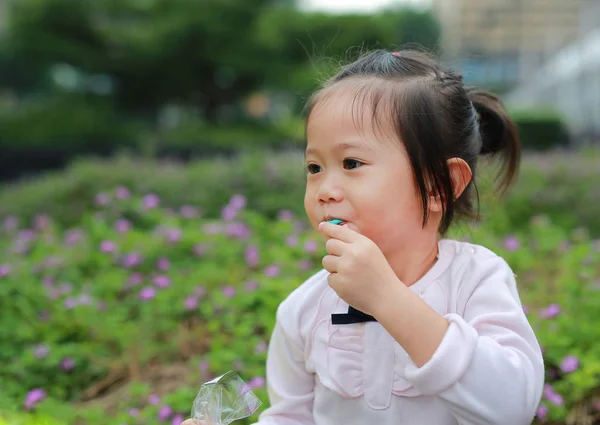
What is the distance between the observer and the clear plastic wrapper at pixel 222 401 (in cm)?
151

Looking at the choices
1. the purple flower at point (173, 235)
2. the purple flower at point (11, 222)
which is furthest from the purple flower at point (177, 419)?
the purple flower at point (11, 222)

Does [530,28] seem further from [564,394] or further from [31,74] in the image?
[564,394]

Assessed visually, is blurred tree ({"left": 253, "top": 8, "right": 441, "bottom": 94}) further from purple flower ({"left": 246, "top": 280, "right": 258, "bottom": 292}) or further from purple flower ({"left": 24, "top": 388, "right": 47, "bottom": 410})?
purple flower ({"left": 24, "top": 388, "right": 47, "bottom": 410})

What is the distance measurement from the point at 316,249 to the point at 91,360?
120 cm

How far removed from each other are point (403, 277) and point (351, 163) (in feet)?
0.94

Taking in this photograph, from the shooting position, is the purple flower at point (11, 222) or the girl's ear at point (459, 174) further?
the purple flower at point (11, 222)

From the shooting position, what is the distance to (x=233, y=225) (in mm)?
4188

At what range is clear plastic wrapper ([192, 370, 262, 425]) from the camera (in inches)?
59.6

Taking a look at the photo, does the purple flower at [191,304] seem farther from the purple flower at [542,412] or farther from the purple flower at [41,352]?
the purple flower at [542,412]

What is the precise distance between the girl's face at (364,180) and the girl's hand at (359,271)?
10cm

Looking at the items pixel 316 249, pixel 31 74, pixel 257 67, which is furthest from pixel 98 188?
pixel 31 74

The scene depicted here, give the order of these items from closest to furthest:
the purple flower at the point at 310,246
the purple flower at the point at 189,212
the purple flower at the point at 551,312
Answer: the purple flower at the point at 551,312 < the purple flower at the point at 310,246 < the purple flower at the point at 189,212

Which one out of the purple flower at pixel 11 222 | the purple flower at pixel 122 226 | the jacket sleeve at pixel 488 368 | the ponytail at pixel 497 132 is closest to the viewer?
the jacket sleeve at pixel 488 368

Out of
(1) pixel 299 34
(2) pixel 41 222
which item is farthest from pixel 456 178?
(1) pixel 299 34
